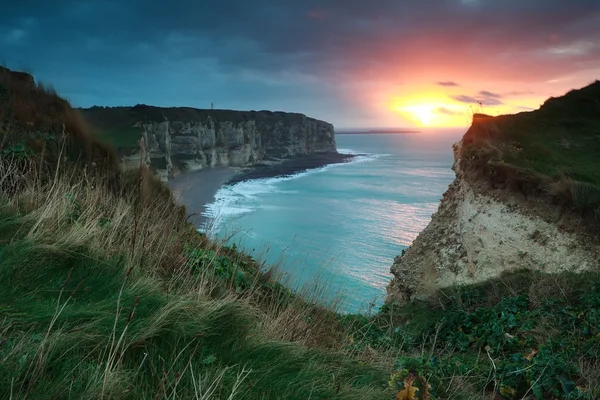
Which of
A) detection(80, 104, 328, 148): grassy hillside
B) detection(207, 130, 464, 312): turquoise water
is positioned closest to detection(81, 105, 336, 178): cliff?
detection(80, 104, 328, 148): grassy hillside

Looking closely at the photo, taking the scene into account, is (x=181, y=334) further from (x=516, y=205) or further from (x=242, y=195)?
(x=242, y=195)

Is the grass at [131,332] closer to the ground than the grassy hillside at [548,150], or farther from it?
closer to the ground

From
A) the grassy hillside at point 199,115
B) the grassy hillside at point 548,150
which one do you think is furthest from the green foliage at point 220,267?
the grassy hillside at point 199,115

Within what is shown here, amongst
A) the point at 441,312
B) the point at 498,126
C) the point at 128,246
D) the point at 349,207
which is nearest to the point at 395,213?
the point at 349,207

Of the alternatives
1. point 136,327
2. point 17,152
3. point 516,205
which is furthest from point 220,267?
point 516,205

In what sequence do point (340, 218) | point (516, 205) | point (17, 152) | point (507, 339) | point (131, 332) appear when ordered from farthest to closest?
point (340, 218) → point (516, 205) → point (17, 152) → point (507, 339) → point (131, 332)

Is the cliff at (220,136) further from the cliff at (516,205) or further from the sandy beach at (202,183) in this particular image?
the cliff at (516,205)

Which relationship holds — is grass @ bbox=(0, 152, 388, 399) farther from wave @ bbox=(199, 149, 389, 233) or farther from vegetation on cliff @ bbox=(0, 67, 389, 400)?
wave @ bbox=(199, 149, 389, 233)
